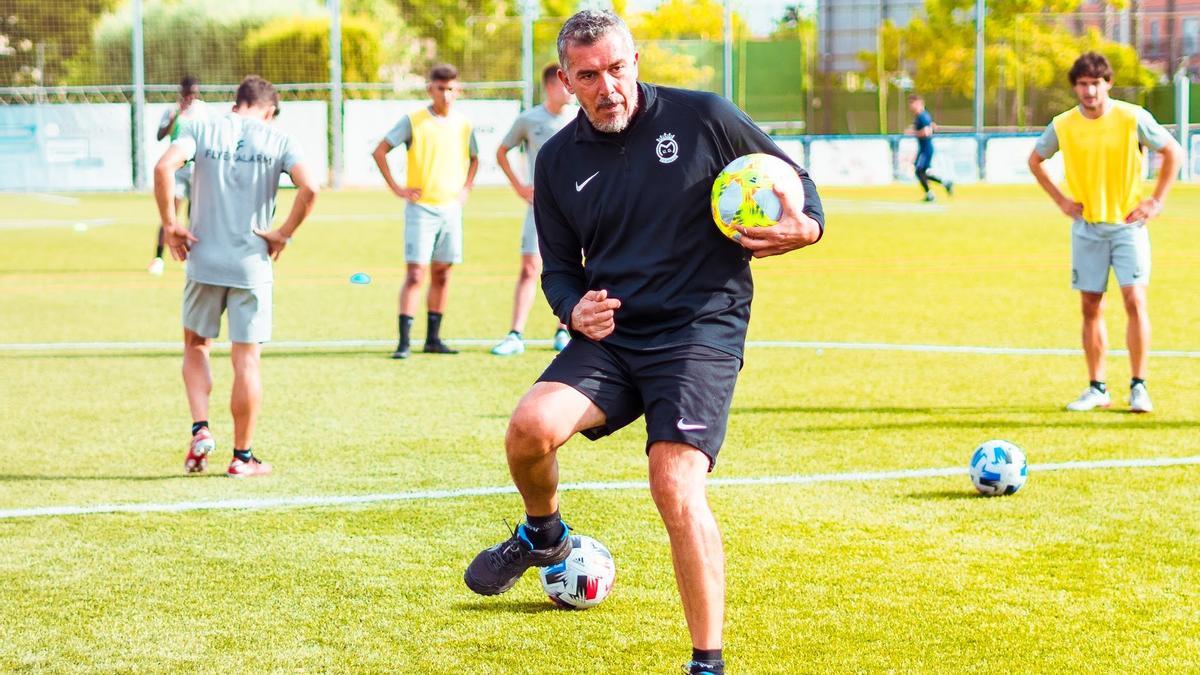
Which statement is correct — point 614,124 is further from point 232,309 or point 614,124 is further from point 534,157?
point 534,157

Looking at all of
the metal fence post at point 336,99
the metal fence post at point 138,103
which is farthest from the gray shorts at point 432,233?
the metal fence post at point 138,103

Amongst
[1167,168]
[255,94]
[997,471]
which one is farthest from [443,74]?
[997,471]

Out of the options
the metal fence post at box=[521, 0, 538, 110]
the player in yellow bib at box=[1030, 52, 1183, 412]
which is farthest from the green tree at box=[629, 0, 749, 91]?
the player in yellow bib at box=[1030, 52, 1183, 412]

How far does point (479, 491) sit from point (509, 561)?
2.26 metres

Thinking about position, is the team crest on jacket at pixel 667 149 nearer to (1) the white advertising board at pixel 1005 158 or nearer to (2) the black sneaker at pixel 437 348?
(2) the black sneaker at pixel 437 348

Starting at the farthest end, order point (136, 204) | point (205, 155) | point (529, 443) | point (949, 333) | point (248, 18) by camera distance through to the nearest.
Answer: point (248, 18)
point (136, 204)
point (949, 333)
point (205, 155)
point (529, 443)

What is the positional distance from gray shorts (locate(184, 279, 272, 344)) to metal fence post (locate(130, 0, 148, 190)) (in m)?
37.9

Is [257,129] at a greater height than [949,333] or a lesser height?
greater

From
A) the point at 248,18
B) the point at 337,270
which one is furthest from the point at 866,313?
the point at 248,18

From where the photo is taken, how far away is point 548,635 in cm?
534

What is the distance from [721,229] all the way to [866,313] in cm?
1098

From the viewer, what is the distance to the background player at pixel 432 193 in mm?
13109

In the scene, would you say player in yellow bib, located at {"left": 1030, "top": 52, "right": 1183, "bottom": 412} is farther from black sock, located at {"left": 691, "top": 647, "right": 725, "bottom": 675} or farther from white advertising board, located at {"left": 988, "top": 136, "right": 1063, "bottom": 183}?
white advertising board, located at {"left": 988, "top": 136, "right": 1063, "bottom": 183}

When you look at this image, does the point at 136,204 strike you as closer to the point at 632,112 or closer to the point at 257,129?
the point at 257,129
